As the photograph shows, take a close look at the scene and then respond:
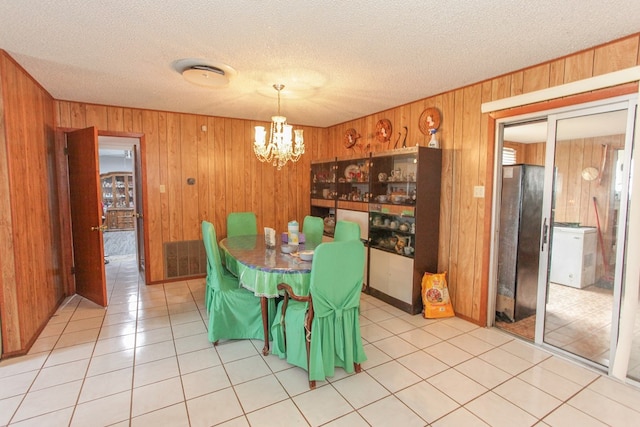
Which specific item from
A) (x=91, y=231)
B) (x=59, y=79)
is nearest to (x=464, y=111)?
(x=59, y=79)

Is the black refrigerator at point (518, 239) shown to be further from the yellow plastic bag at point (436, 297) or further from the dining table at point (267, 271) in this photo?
the dining table at point (267, 271)

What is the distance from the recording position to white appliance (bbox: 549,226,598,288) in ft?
8.86

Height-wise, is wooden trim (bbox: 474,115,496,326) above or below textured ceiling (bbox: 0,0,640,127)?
below

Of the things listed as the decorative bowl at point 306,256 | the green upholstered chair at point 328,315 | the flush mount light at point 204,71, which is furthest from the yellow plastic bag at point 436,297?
the flush mount light at point 204,71

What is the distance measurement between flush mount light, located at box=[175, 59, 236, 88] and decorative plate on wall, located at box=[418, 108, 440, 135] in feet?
6.86

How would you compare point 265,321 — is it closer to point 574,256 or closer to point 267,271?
point 267,271

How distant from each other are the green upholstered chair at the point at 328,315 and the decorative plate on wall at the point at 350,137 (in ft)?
9.55

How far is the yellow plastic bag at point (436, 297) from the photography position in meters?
3.28

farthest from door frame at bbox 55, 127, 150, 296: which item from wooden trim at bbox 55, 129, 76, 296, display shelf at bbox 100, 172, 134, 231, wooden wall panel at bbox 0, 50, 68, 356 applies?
display shelf at bbox 100, 172, 134, 231

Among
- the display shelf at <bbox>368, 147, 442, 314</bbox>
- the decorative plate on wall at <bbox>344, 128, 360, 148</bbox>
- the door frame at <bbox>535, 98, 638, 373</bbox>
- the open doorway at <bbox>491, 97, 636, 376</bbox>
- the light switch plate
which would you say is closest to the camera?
the door frame at <bbox>535, 98, 638, 373</bbox>

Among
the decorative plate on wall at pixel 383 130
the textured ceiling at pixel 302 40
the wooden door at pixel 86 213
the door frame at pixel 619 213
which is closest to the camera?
the textured ceiling at pixel 302 40

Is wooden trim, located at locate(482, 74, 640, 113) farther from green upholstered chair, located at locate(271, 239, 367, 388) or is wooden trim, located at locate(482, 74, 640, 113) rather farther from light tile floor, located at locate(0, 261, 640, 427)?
light tile floor, located at locate(0, 261, 640, 427)

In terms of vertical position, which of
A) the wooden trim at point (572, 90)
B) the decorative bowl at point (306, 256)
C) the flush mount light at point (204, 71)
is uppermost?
the flush mount light at point (204, 71)

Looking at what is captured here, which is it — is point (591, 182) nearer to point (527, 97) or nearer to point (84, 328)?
point (527, 97)
